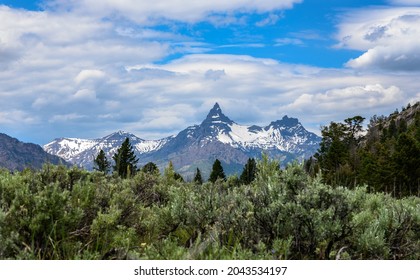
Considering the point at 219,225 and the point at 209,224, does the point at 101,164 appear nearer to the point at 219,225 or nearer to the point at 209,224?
the point at 209,224

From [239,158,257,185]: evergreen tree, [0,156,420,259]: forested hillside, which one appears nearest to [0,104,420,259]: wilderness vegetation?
[0,156,420,259]: forested hillside

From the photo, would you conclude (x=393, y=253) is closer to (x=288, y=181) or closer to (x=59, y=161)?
(x=288, y=181)

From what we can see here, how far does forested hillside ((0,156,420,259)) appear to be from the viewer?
5.72 meters

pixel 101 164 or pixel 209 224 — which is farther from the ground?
pixel 101 164

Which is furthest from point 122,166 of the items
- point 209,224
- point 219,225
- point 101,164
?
point 219,225

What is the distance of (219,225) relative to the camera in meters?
6.51

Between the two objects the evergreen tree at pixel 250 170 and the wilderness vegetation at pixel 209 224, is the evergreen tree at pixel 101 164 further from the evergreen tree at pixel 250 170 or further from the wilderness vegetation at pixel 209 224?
the evergreen tree at pixel 250 170

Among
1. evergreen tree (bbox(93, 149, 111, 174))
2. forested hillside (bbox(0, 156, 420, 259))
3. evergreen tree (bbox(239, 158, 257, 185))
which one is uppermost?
evergreen tree (bbox(93, 149, 111, 174))

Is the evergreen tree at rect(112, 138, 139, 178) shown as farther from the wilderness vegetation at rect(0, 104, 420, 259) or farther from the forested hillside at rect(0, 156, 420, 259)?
the forested hillside at rect(0, 156, 420, 259)

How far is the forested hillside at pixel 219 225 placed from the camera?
5.72 metres

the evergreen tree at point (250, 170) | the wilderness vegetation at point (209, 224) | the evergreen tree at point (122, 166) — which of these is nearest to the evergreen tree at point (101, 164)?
the evergreen tree at point (122, 166)

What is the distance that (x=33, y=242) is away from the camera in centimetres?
554

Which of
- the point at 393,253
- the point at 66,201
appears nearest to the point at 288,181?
the point at 393,253
